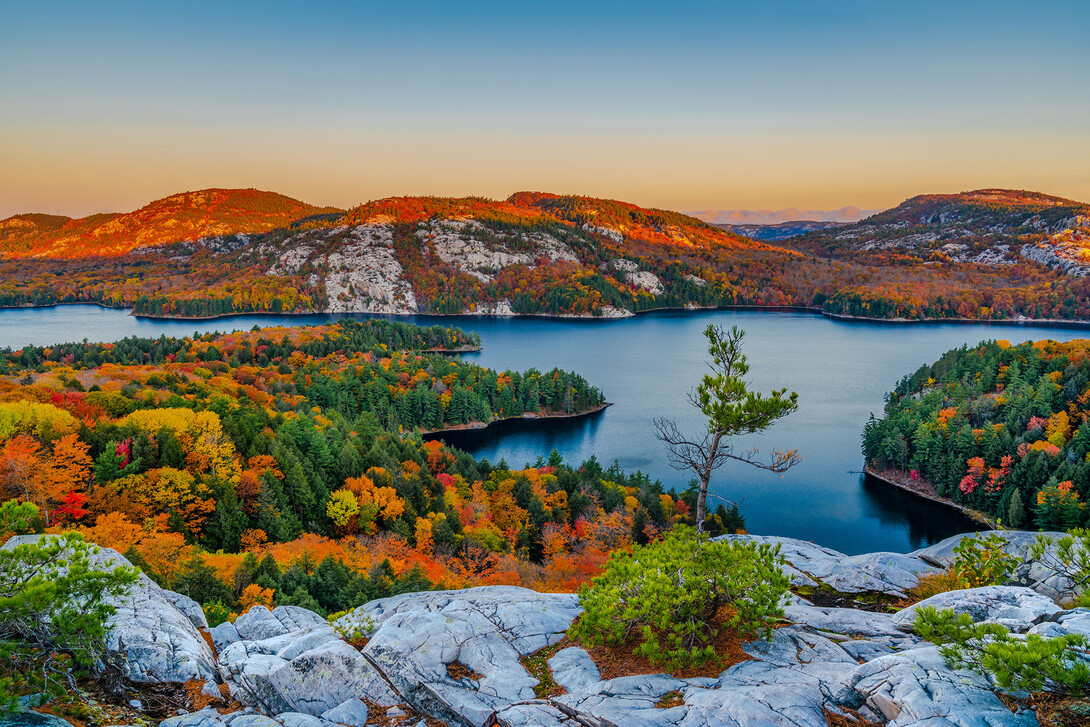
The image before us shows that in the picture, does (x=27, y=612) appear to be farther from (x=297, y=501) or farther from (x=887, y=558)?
(x=297, y=501)

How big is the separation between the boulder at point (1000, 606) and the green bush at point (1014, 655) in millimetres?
1272

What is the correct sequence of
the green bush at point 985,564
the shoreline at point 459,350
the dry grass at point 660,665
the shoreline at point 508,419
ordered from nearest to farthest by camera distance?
the dry grass at point 660,665
the green bush at point 985,564
the shoreline at point 508,419
the shoreline at point 459,350

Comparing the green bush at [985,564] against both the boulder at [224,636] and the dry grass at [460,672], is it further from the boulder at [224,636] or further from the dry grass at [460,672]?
the boulder at [224,636]

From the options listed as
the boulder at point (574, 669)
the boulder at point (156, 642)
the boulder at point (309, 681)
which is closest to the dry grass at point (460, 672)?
the boulder at point (309, 681)

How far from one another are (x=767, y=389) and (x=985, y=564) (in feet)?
303

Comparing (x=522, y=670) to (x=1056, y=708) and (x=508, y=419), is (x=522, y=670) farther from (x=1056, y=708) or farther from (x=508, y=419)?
(x=508, y=419)

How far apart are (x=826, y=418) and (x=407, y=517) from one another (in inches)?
2826

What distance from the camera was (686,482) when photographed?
7069cm

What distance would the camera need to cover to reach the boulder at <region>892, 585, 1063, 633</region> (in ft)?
39.0

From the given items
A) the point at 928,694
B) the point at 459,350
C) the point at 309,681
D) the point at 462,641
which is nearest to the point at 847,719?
the point at 928,694

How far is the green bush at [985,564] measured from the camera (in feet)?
54.1

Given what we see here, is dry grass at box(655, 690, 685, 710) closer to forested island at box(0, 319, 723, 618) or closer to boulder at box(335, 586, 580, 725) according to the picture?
boulder at box(335, 586, 580, 725)

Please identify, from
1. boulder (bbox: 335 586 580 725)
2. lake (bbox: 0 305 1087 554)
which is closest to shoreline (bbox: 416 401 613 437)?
lake (bbox: 0 305 1087 554)

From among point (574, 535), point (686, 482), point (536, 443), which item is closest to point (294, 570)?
point (574, 535)
